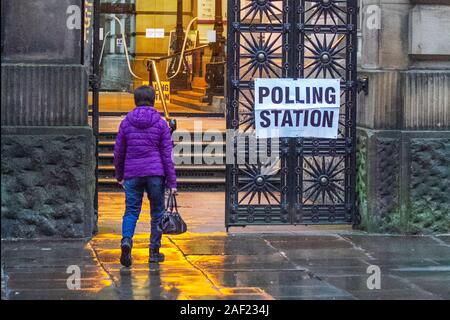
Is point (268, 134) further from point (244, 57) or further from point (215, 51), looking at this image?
point (215, 51)

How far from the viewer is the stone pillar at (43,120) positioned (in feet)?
37.8

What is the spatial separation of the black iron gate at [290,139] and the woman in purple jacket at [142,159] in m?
1.98

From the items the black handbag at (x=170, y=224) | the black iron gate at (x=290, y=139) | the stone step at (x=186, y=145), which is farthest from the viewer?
the stone step at (x=186, y=145)

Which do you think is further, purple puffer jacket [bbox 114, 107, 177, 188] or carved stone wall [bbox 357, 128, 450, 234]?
carved stone wall [bbox 357, 128, 450, 234]

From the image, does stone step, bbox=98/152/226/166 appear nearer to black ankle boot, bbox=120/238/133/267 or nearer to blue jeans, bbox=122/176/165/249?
blue jeans, bbox=122/176/165/249

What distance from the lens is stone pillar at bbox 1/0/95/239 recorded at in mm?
11523

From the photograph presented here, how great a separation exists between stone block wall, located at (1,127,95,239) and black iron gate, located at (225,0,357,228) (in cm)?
171

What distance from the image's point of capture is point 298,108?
40.6ft

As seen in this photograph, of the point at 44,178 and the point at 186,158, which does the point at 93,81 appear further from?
the point at 186,158

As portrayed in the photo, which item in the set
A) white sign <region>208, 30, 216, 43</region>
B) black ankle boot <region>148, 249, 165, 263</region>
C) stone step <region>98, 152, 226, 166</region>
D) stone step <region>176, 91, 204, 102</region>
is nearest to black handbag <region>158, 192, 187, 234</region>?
black ankle boot <region>148, 249, 165, 263</region>

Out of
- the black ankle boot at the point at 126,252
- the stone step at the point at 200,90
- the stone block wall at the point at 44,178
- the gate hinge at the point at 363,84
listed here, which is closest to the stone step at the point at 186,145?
the gate hinge at the point at 363,84

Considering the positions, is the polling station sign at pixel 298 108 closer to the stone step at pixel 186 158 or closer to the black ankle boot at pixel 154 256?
the black ankle boot at pixel 154 256
